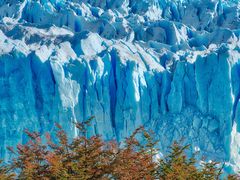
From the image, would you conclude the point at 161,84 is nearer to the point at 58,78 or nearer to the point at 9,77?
the point at 58,78

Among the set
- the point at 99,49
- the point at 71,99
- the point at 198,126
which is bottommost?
the point at 198,126

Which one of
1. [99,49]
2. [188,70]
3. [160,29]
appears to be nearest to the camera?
[188,70]

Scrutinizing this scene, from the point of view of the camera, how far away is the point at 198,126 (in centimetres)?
1535

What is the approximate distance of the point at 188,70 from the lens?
16.1m

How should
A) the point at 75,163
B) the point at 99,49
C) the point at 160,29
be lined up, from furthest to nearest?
the point at 160,29
the point at 99,49
the point at 75,163

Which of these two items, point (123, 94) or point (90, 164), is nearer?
point (90, 164)

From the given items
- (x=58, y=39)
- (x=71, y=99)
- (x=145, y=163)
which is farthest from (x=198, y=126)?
(x=145, y=163)

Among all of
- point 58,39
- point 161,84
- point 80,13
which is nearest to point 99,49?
point 58,39

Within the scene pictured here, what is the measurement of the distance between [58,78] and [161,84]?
133 inches

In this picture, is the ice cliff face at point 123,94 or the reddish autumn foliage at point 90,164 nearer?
the reddish autumn foliage at point 90,164

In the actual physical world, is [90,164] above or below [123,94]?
above

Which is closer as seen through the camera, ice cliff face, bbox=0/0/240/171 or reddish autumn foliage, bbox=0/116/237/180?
reddish autumn foliage, bbox=0/116/237/180

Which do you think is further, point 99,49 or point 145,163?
point 99,49

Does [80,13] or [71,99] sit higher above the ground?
[80,13]
